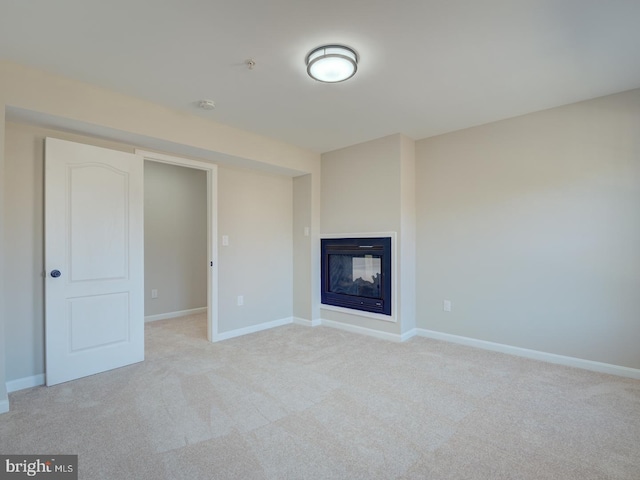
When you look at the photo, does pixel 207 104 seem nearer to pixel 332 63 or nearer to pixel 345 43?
pixel 332 63

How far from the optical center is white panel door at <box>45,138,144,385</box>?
8.75 ft

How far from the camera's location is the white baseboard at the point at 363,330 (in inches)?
148

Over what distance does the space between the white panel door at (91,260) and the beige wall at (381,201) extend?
7.68 feet

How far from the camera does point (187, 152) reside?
343 cm

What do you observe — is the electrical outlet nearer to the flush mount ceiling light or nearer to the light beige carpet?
the light beige carpet

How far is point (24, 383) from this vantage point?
8.52 ft

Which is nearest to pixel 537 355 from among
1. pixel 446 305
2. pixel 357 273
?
pixel 446 305

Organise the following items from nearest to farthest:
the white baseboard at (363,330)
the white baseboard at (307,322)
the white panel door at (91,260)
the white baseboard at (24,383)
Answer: the white baseboard at (24,383)
the white panel door at (91,260)
the white baseboard at (363,330)
the white baseboard at (307,322)

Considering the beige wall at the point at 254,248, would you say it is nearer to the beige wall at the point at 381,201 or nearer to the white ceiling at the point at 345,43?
the beige wall at the point at 381,201

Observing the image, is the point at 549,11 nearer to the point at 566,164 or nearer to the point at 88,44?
the point at 566,164

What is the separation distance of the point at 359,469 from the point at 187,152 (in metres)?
3.16

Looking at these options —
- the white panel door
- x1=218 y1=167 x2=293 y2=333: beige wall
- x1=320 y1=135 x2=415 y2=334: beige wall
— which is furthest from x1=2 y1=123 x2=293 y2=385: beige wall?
x1=320 y1=135 x2=415 y2=334: beige wall

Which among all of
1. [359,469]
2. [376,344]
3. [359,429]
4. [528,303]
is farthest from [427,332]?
[359,469]

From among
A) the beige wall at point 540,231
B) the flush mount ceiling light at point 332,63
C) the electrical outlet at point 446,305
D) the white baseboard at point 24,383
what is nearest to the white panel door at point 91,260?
the white baseboard at point 24,383
